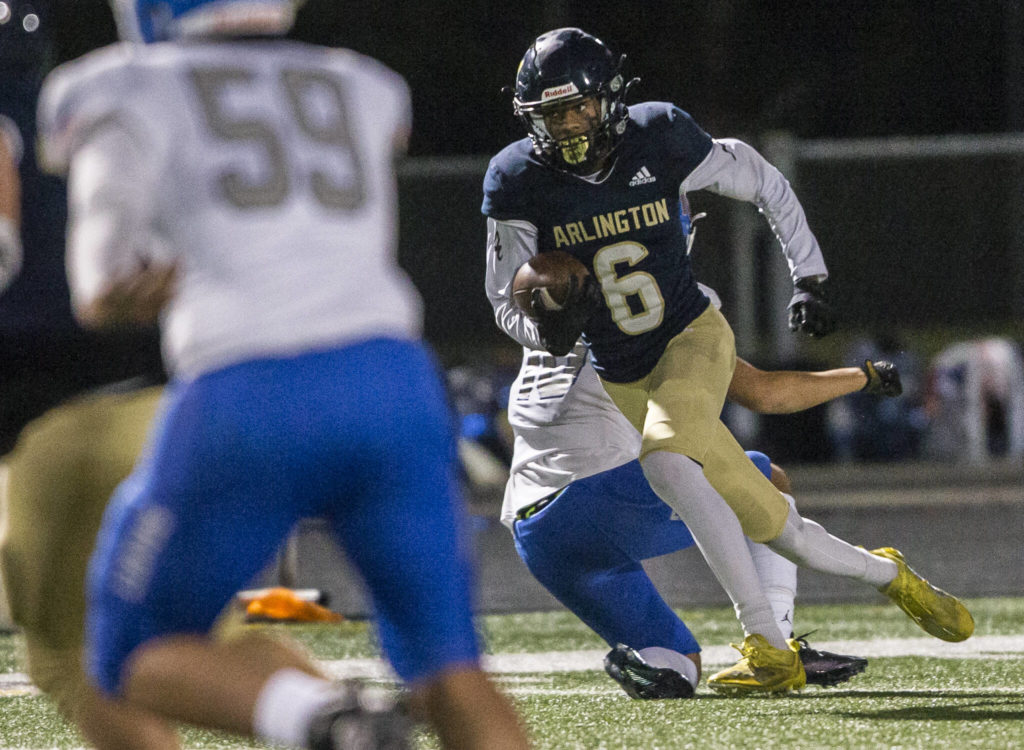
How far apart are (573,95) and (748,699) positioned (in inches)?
62.1

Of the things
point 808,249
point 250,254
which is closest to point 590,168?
point 808,249

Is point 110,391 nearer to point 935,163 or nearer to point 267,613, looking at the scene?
point 267,613

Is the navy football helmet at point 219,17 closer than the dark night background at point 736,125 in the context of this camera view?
Yes

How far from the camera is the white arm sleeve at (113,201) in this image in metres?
2.20

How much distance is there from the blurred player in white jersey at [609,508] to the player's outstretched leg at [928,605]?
197mm

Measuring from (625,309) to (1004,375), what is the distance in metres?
10.8

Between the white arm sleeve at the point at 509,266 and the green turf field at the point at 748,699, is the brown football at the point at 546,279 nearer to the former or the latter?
the white arm sleeve at the point at 509,266

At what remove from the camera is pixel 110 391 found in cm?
269

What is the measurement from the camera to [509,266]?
14.8 ft

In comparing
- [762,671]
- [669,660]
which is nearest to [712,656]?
[669,660]

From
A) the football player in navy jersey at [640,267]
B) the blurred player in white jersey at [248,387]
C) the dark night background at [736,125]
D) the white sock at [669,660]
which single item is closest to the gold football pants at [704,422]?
the football player in navy jersey at [640,267]

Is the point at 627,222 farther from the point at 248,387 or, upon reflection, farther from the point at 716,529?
the point at 248,387

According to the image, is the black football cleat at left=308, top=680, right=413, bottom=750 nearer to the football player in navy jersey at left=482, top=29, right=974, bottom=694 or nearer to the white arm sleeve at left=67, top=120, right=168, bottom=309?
the white arm sleeve at left=67, top=120, right=168, bottom=309

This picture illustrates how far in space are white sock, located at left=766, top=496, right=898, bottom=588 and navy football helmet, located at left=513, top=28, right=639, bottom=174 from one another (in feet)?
3.45
